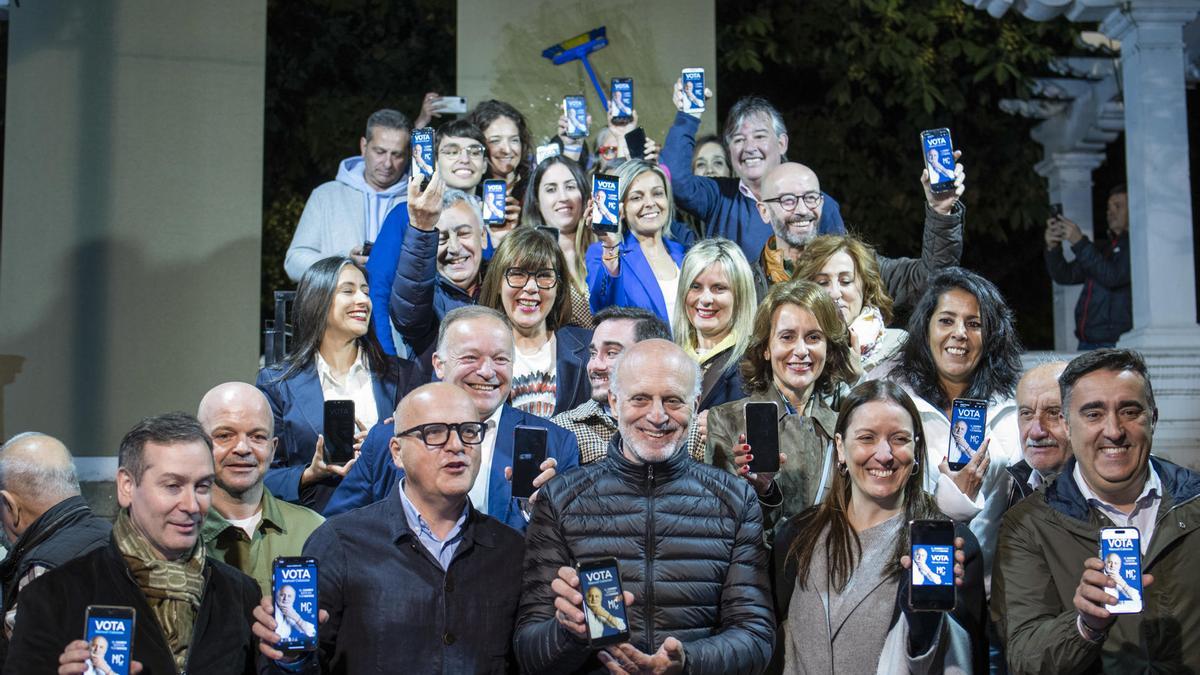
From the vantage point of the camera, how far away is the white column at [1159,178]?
9.43 m

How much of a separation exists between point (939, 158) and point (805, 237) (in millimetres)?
846

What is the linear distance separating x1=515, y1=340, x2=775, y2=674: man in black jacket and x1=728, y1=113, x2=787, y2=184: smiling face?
327 cm

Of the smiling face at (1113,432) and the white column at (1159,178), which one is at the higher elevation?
the white column at (1159,178)

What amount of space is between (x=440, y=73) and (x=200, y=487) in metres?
11.0

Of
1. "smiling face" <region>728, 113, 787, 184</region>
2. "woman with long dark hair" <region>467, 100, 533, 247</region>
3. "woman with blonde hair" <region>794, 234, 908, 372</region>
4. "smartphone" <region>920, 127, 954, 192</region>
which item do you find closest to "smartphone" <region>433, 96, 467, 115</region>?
"woman with long dark hair" <region>467, 100, 533, 247</region>

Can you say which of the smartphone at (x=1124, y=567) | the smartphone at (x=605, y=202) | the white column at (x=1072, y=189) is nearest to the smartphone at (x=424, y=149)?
the smartphone at (x=605, y=202)

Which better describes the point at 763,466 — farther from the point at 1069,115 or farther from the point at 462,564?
the point at 1069,115

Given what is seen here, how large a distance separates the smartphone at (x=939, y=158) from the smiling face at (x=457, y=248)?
1966 mm

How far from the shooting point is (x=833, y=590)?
4309 mm

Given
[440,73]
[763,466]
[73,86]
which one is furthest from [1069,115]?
[763,466]

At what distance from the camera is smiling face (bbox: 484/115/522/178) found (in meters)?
7.67

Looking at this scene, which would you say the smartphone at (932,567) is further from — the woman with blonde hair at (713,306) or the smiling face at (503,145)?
the smiling face at (503,145)

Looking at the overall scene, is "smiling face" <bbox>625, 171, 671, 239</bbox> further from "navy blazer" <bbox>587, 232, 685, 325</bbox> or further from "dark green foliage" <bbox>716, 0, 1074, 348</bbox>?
"dark green foliage" <bbox>716, 0, 1074, 348</bbox>

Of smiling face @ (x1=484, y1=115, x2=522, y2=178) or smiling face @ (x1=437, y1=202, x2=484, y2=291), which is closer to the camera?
smiling face @ (x1=437, y1=202, x2=484, y2=291)
